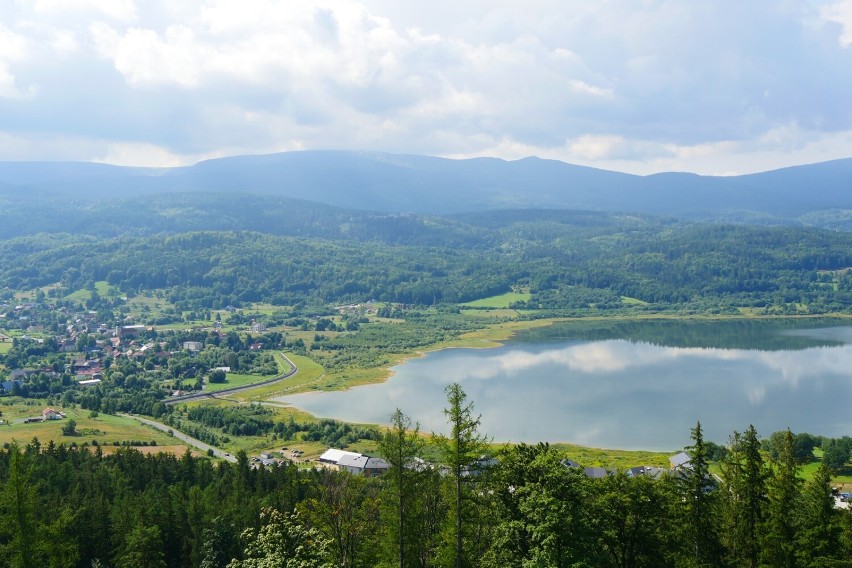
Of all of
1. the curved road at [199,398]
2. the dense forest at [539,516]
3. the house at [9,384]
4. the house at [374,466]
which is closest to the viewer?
the dense forest at [539,516]

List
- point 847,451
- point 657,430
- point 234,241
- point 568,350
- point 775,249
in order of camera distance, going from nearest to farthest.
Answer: point 847,451
point 657,430
point 568,350
point 775,249
point 234,241

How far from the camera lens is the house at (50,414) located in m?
48.4

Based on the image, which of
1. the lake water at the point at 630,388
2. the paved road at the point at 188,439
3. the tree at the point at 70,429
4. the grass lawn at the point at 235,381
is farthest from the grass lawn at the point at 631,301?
the tree at the point at 70,429

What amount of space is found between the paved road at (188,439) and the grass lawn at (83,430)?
80 centimetres

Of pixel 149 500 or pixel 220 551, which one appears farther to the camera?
pixel 149 500

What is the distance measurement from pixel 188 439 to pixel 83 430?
21.3 ft

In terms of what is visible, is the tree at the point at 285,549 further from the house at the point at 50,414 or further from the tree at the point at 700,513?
the house at the point at 50,414

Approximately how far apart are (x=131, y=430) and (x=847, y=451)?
41.4 meters

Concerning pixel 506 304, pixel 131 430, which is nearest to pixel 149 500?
pixel 131 430

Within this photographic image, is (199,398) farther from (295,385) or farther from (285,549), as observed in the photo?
(285,549)

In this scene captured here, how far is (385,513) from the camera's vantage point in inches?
612

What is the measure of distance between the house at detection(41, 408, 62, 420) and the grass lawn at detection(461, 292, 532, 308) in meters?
81.1

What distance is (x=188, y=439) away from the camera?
45.2 meters

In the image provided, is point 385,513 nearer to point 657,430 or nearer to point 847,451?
point 847,451
